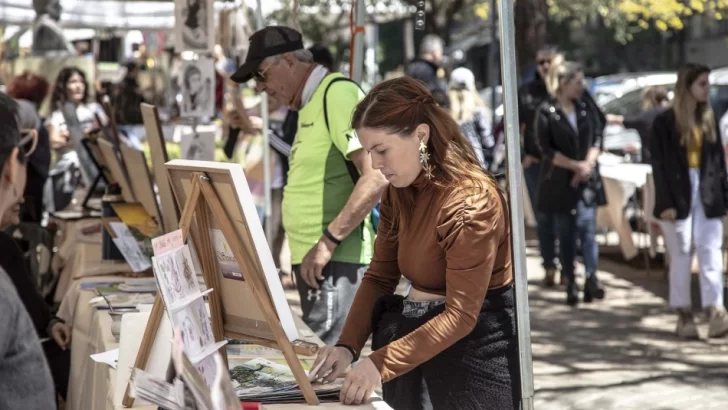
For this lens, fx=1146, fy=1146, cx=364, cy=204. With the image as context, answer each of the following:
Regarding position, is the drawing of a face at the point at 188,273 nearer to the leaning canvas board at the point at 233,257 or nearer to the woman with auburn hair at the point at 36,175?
the leaning canvas board at the point at 233,257

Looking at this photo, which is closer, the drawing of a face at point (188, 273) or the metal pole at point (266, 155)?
the drawing of a face at point (188, 273)

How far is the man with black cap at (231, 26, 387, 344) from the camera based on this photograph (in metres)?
4.39

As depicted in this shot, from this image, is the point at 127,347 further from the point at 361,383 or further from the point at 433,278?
the point at 433,278

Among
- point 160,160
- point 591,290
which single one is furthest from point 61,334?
point 591,290

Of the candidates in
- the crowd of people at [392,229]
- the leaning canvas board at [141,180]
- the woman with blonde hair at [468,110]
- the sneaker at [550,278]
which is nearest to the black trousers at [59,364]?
the crowd of people at [392,229]

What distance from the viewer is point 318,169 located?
14.6 feet

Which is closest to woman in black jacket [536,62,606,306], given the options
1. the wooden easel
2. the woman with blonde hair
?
the woman with blonde hair

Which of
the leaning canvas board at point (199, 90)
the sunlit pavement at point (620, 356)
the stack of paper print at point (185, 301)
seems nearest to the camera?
the stack of paper print at point (185, 301)

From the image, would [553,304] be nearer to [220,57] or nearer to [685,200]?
[685,200]

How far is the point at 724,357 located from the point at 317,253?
3790mm

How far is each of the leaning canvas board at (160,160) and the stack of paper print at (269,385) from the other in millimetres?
1456

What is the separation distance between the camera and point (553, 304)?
360 inches

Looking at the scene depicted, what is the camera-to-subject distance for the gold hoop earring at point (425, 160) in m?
3.06

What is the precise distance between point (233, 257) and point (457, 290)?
1.91 ft
